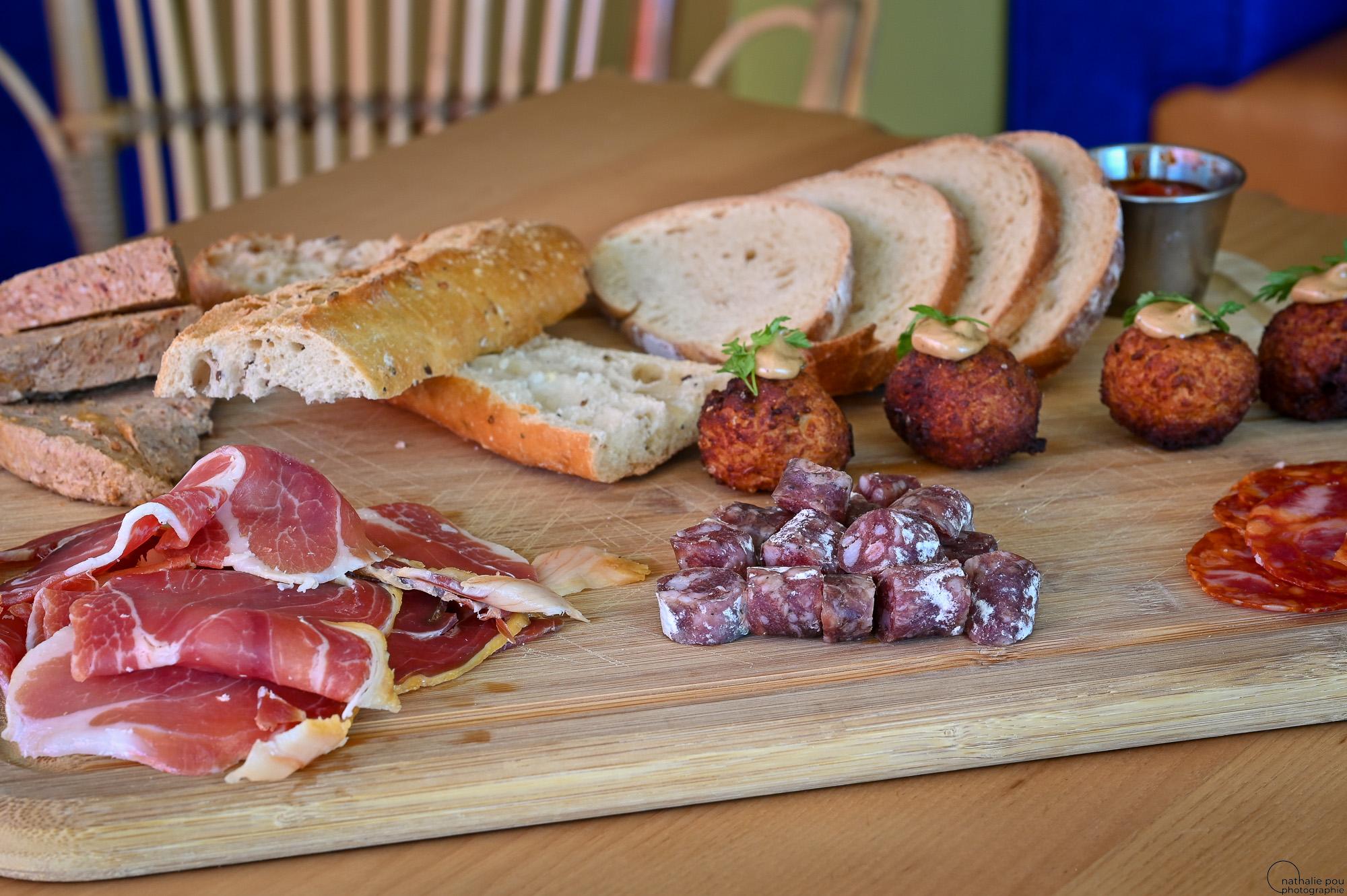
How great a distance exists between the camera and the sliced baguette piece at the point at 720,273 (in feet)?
11.2

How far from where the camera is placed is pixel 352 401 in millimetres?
3342

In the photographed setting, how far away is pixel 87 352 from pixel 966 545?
2087 millimetres

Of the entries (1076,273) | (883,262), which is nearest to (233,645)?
(883,262)

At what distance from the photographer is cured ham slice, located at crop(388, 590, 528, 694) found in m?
2.15

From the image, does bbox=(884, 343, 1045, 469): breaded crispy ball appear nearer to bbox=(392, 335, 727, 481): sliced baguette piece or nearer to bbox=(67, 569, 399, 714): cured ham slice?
bbox=(392, 335, 727, 481): sliced baguette piece

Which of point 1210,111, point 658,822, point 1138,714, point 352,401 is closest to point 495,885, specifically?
point 658,822

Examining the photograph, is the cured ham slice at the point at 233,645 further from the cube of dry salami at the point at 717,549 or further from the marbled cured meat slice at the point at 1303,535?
the marbled cured meat slice at the point at 1303,535

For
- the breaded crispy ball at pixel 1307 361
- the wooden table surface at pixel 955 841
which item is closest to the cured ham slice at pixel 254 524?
the wooden table surface at pixel 955 841

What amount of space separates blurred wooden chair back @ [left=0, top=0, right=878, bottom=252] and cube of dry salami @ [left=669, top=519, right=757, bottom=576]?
3.62 meters

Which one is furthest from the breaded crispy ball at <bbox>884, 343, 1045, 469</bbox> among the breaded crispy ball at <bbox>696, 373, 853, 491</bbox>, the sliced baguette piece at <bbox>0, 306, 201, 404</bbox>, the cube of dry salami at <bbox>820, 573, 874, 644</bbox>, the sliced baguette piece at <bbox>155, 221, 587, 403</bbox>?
the sliced baguette piece at <bbox>0, 306, 201, 404</bbox>

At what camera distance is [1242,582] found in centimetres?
236

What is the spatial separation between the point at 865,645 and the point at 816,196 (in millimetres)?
1993

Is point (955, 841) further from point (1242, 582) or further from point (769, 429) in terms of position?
point (769, 429)

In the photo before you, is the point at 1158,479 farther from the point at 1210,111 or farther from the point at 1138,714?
the point at 1210,111
